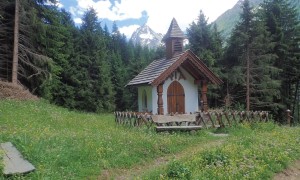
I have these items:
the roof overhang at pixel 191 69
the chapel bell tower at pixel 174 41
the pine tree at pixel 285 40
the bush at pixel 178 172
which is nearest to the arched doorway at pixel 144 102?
the chapel bell tower at pixel 174 41

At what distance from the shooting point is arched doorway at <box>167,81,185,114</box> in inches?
944

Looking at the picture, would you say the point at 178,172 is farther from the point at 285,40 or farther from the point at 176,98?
the point at 285,40

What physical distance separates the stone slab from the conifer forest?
19.5 m

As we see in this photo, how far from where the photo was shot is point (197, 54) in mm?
39719

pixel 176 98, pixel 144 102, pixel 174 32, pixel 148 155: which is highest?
pixel 174 32

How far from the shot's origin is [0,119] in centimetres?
1594

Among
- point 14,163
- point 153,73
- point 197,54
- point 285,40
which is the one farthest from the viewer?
point 197,54

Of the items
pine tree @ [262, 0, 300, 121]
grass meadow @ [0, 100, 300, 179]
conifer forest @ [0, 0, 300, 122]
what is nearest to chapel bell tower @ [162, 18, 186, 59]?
conifer forest @ [0, 0, 300, 122]

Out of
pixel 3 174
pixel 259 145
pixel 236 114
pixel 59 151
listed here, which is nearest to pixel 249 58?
pixel 236 114

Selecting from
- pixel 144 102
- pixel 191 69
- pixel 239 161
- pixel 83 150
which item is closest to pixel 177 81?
pixel 191 69

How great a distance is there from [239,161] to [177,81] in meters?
14.2

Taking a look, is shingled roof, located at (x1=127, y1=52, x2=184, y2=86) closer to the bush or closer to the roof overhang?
the roof overhang

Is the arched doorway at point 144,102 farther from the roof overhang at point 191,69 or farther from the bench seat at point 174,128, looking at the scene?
the bench seat at point 174,128

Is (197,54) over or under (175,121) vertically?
over
